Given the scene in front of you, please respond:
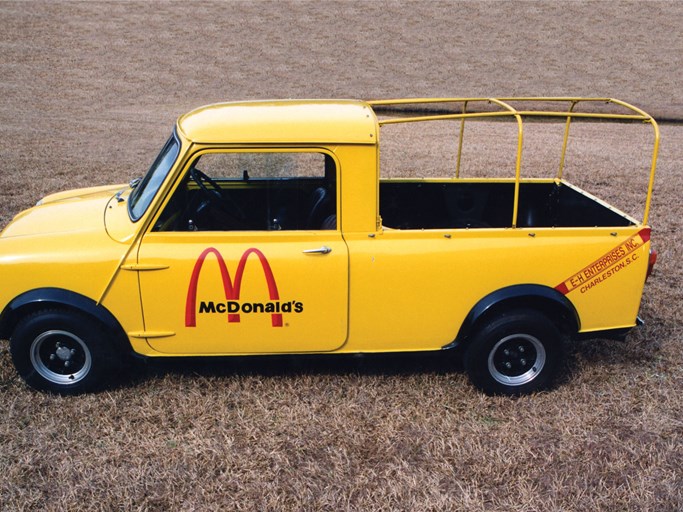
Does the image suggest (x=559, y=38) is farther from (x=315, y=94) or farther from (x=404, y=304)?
(x=404, y=304)

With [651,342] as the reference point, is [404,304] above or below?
above

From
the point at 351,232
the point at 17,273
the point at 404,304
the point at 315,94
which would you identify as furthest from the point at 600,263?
the point at 315,94

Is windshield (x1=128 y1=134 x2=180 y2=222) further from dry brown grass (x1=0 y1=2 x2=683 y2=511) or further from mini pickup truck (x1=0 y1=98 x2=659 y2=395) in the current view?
dry brown grass (x1=0 y1=2 x2=683 y2=511)

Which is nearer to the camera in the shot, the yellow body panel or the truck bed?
the yellow body panel

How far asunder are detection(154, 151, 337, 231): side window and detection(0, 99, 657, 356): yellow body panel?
0.18 metres

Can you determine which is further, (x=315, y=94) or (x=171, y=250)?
(x=315, y=94)

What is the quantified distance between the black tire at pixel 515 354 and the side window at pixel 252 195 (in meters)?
1.21

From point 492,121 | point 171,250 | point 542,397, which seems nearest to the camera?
point 171,250

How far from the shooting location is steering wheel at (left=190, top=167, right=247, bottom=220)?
4082 millimetres

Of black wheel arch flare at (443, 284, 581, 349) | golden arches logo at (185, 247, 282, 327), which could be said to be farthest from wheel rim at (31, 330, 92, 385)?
black wheel arch flare at (443, 284, 581, 349)

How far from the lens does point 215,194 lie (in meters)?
4.18

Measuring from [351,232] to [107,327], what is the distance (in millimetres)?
1593

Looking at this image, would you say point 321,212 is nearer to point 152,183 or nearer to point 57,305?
point 152,183

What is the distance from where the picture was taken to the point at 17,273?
384cm
